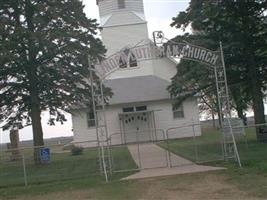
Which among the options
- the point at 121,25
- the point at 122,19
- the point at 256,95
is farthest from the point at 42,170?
the point at 122,19

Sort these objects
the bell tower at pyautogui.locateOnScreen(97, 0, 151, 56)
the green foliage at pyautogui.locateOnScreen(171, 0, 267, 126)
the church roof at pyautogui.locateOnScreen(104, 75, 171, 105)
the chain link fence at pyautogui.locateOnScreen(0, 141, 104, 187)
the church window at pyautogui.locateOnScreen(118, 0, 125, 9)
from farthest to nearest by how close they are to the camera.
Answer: the church window at pyautogui.locateOnScreen(118, 0, 125, 9), the bell tower at pyautogui.locateOnScreen(97, 0, 151, 56), the church roof at pyautogui.locateOnScreen(104, 75, 171, 105), the green foliage at pyautogui.locateOnScreen(171, 0, 267, 126), the chain link fence at pyautogui.locateOnScreen(0, 141, 104, 187)

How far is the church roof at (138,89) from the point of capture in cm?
4719

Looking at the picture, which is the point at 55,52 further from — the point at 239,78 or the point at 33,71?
the point at 239,78

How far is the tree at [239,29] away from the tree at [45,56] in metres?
5.20

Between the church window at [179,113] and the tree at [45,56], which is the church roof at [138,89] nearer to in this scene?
the church window at [179,113]

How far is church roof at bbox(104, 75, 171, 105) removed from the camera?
47.2m

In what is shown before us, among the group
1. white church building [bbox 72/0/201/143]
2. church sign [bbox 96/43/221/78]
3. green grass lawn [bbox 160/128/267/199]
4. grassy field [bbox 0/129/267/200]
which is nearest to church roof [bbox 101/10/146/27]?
white church building [bbox 72/0/201/143]

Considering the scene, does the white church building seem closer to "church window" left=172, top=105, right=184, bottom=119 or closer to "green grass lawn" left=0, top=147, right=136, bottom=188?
"church window" left=172, top=105, right=184, bottom=119

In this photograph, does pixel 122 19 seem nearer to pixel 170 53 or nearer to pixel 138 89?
pixel 138 89

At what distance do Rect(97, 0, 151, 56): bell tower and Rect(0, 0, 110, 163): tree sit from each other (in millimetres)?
21689

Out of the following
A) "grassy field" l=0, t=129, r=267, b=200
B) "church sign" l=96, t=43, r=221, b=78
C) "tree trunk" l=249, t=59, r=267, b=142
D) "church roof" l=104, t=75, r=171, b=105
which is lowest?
"grassy field" l=0, t=129, r=267, b=200

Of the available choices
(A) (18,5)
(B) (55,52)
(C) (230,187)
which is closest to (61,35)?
(B) (55,52)

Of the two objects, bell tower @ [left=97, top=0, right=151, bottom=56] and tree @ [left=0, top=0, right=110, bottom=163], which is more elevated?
bell tower @ [left=97, top=0, right=151, bottom=56]

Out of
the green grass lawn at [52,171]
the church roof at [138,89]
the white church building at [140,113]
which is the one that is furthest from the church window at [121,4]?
the green grass lawn at [52,171]
